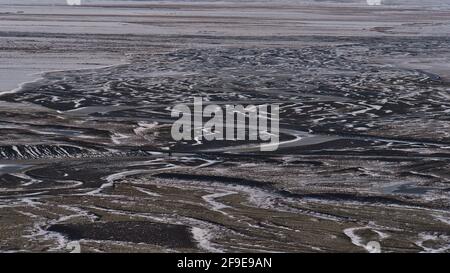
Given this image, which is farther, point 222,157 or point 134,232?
point 222,157

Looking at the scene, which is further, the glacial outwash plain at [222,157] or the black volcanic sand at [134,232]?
the glacial outwash plain at [222,157]

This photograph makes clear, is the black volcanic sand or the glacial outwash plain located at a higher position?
the black volcanic sand

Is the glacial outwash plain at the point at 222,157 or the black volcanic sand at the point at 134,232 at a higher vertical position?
the black volcanic sand at the point at 134,232

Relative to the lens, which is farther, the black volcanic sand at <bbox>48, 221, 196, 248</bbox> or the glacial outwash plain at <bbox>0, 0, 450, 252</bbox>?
the glacial outwash plain at <bbox>0, 0, 450, 252</bbox>
